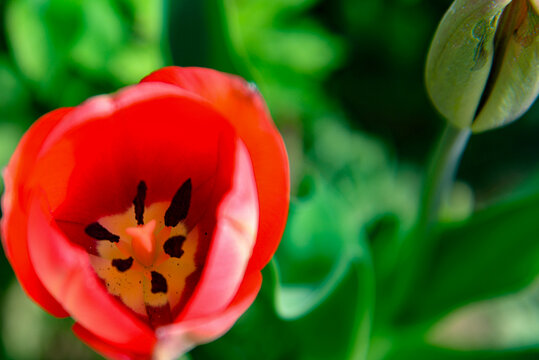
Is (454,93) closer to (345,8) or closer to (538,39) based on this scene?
(538,39)

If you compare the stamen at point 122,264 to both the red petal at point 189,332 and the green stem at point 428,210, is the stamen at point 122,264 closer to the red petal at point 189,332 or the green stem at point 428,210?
the red petal at point 189,332

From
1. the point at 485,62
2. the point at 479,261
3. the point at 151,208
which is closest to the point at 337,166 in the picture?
the point at 479,261

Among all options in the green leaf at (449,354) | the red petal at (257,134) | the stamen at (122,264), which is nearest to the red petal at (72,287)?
the red petal at (257,134)

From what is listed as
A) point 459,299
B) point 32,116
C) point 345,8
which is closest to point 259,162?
point 459,299

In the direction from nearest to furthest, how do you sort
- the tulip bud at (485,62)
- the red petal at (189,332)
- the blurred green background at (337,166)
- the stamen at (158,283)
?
the red petal at (189,332) → the tulip bud at (485,62) → the stamen at (158,283) → the blurred green background at (337,166)

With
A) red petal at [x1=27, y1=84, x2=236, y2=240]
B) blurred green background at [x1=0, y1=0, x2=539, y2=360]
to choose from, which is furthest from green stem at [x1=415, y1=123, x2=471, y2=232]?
red petal at [x1=27, y1=84, x2=236, y2=240]

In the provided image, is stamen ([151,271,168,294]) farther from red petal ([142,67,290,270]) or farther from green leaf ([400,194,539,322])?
green leaf ([400,194,539,322])
